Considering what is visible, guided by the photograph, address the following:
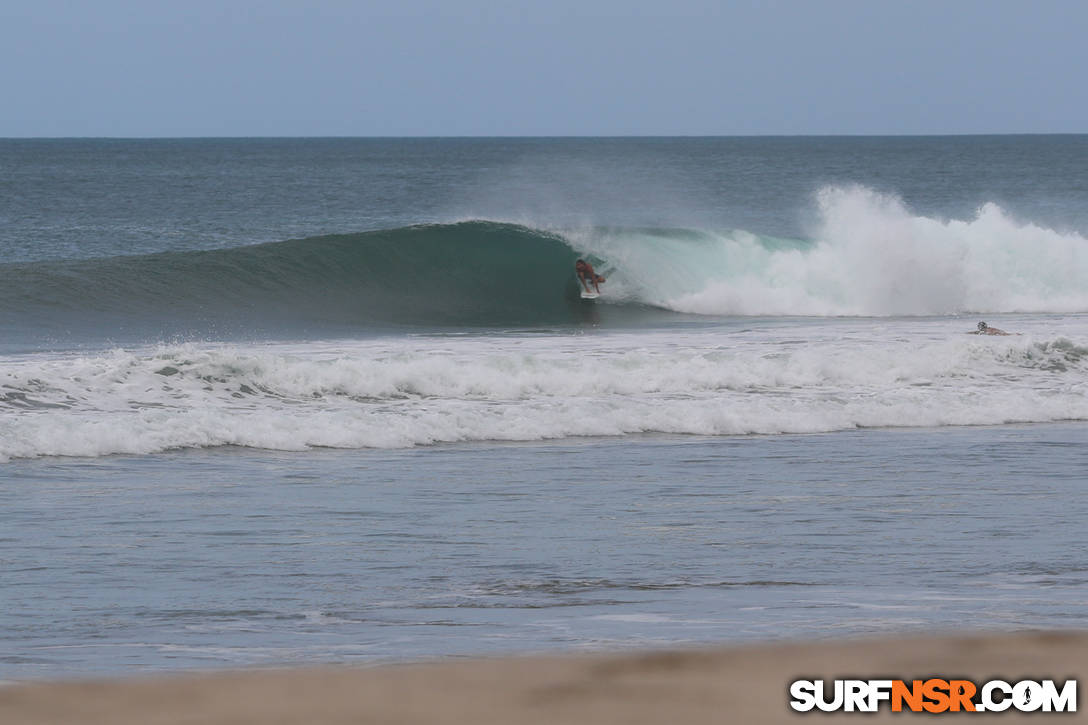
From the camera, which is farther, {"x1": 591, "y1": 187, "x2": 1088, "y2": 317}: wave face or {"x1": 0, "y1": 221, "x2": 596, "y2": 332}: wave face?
{"x1": 591, "y1": 187, "x2": 1088, "y2": 317}: wave face

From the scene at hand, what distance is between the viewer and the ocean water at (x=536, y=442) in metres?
5.72

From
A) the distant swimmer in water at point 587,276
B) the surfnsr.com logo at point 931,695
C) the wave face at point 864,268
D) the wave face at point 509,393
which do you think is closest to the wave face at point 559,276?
the wave face at point 864,268

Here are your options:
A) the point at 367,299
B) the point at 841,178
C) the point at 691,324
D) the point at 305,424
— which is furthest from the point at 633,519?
the point at 841,178

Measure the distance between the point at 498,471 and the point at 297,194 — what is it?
53768mm

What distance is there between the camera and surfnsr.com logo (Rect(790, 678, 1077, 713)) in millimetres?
3113

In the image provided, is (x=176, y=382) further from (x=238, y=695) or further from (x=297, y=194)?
(x=297, y=194)

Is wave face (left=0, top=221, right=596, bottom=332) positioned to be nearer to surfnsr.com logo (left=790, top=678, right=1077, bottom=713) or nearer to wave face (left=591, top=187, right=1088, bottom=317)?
wave face (left=591, top=187, right=1088, bottom=317)

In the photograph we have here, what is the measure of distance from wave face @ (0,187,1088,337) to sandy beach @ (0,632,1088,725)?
16.5 m

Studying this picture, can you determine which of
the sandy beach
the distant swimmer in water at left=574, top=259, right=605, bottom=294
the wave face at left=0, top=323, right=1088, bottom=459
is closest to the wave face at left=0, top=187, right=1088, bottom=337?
the distant swimmer in water at left=574, top=259, right=605, bottom=294

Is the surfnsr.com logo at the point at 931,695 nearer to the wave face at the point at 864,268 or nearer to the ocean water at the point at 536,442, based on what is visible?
the ocean water at the point at 536,442

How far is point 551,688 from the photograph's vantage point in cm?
329

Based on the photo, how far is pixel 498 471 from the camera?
9.74 meters

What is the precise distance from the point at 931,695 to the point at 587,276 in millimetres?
20841

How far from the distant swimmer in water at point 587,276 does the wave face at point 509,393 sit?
25.4ft
